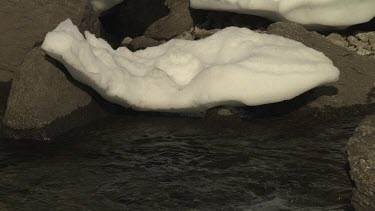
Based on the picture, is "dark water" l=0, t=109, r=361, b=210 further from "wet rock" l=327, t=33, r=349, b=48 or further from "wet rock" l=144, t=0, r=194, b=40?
"wet rock" l=144, t=0, r=194, b=40

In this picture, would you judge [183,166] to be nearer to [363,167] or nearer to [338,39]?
[363,167]

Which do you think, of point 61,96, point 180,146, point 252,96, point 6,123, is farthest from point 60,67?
point 252,96

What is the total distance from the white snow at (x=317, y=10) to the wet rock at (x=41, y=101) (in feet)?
10.1

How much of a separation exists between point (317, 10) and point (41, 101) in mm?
4196

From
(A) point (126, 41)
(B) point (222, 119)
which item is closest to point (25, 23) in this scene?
(A) point (126, 41)

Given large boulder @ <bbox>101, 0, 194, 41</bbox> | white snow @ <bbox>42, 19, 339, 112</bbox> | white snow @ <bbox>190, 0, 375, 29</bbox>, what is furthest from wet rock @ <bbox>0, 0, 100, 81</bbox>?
white snow @ <bbox>190, 0, 375, 29</bbox>

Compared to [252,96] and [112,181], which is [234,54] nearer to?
[252,96]

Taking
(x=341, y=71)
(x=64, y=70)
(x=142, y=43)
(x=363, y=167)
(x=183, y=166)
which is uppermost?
(x=142, y=43)

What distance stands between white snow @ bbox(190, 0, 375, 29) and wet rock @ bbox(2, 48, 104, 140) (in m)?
3.07

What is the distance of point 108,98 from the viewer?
27.0 ft

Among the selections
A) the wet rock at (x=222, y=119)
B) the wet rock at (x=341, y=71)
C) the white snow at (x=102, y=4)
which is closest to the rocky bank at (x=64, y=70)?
the wet rock at (x=341, y=71)

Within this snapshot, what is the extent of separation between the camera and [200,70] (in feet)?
27.3

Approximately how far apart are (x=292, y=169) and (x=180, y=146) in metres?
1.40

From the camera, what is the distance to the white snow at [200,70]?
7.75 m
